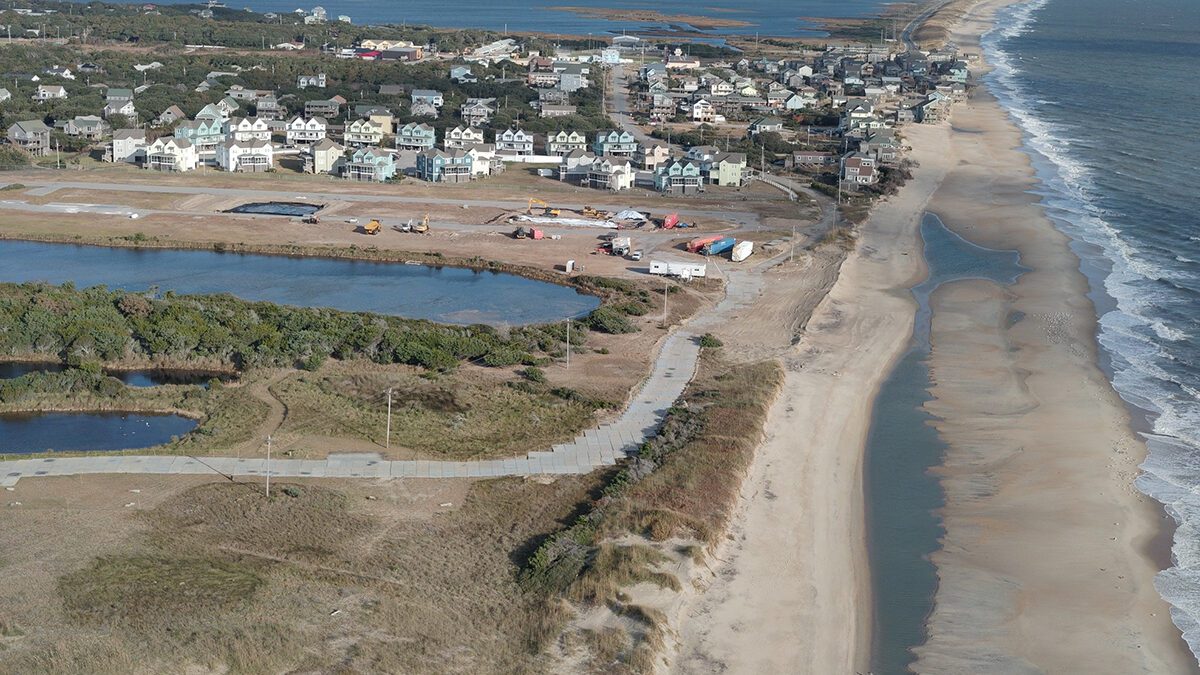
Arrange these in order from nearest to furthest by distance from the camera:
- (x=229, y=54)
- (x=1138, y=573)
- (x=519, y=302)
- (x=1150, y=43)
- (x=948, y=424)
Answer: (x=1138, y=573) < (x=948, y=424) < (x=519, y=302) < (x=229, y=54) < (x=1150, y=43)

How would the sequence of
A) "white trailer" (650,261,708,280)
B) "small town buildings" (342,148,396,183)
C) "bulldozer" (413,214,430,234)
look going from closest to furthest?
"white trailer" (650,261,708,280)
"bulldozer" (413,214,430,234)
"small town buildings" (342,148,396,183)

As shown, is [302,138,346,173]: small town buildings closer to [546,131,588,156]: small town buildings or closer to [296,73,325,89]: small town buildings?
[546,131,588,156]: small town buildings

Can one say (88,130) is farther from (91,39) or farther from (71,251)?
(91,39)

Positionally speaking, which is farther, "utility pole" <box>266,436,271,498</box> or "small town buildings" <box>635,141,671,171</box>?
"small town buildings" <box>635,141,671,171</box>

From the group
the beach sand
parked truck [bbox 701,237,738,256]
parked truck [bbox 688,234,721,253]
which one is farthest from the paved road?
parked truck [bbox 688,234,721,253]

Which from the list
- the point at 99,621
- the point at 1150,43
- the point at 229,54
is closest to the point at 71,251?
the point at 99,621

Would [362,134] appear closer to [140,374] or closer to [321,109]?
[321,109]
